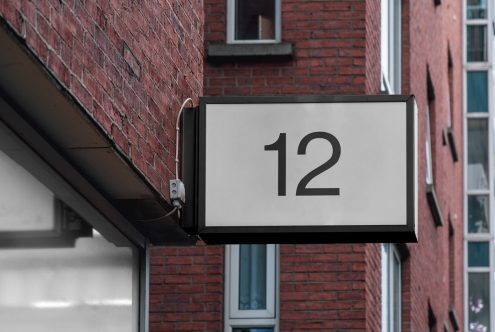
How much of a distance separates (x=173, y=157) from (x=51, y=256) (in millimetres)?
1355

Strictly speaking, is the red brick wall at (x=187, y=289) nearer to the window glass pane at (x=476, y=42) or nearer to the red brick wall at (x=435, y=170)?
the red brick wall at (x=435, y=170)

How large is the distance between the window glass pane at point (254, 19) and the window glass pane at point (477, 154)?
64.3ft

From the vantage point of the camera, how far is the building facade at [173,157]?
18.4 ft

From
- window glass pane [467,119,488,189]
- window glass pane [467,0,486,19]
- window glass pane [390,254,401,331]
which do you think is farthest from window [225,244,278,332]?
window glass pane [467,0,486,19]

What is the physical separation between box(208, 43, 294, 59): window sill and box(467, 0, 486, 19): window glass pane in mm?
20735

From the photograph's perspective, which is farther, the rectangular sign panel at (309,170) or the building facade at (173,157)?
the rectangular sign panel at (309,170)

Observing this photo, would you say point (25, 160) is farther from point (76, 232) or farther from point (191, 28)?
point (191, 28)

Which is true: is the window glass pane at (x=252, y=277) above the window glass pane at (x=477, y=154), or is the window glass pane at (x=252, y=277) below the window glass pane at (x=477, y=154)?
below

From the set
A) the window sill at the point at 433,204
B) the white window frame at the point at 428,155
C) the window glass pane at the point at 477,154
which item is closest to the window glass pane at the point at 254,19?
the window sill at the point at 433,204

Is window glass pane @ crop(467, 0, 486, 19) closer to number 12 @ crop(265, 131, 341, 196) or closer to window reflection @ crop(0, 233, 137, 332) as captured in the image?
window reflection @ crop(0, 233, 137, 332)

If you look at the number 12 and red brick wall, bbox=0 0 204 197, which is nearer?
red brick wall, bbox=0 0 204 197

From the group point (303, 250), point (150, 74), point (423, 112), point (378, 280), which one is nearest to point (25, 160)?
point (150, 74)

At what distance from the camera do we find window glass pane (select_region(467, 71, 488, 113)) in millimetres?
31875

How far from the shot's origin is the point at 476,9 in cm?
3309
